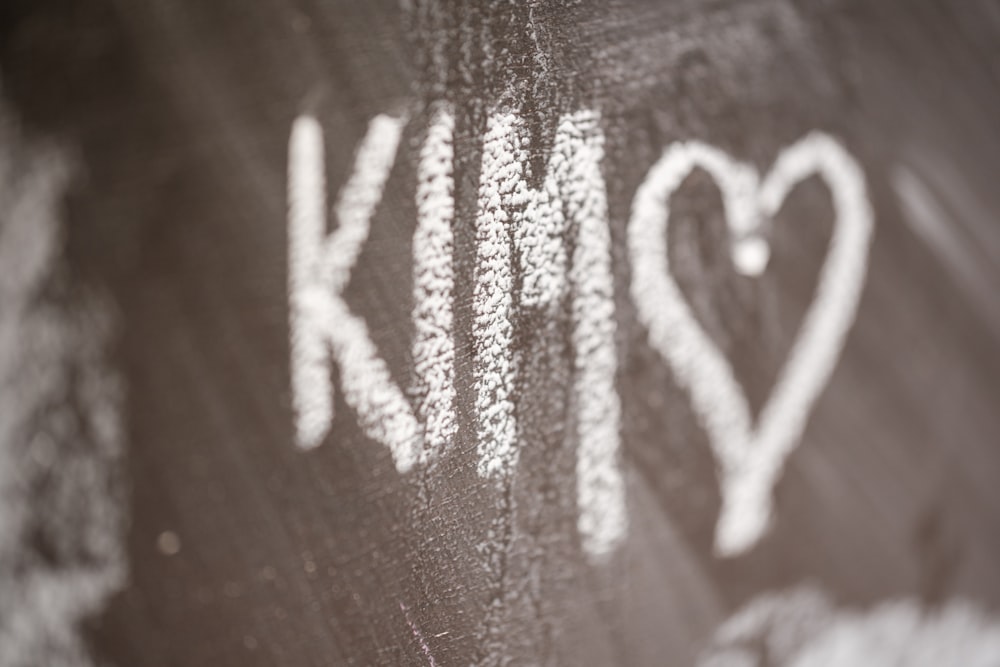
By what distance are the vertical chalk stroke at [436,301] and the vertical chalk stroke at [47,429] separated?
85 mm

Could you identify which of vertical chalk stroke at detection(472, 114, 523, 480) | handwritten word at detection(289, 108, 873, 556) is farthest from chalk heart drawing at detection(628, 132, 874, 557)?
vertical chalk stroke at detection(472, 114, 523, 480)

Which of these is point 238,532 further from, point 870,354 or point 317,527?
point 870,354

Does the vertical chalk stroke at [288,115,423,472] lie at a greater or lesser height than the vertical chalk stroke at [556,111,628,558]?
greater

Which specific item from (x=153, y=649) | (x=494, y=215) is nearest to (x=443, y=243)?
(x=494, y=215)

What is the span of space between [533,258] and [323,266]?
0.07 meters

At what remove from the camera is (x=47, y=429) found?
0.51 feet

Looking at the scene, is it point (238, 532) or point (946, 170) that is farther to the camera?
point (946, 170)

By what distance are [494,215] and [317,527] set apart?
0.07m

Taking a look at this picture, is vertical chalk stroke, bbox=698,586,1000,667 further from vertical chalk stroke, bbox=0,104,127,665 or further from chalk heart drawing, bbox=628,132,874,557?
vertical chalk stroke, bbox=0,104,127,665

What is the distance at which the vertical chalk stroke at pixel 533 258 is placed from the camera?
10 cm

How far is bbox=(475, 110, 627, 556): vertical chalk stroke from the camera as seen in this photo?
103 mm

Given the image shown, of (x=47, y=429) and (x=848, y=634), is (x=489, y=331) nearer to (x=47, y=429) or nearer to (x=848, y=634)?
(x=47, y=429)

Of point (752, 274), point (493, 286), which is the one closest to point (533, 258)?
point (493, 286)

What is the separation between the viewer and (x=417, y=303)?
11cm
